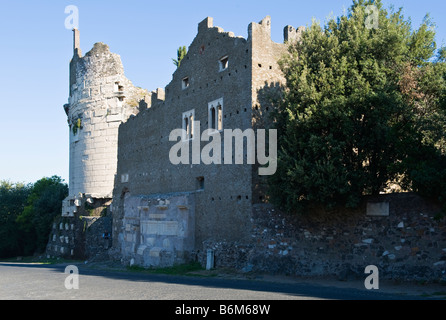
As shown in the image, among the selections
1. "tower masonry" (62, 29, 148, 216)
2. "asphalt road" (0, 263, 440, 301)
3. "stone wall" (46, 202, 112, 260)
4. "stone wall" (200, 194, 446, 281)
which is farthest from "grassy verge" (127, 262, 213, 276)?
"tower masonry" (62, 29, 148, 216)

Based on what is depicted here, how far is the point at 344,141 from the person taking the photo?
16.2 m

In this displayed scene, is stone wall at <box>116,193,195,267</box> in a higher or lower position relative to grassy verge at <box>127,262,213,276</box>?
higher

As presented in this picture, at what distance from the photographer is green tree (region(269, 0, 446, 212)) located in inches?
617

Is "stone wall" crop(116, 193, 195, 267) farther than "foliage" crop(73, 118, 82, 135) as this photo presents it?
No

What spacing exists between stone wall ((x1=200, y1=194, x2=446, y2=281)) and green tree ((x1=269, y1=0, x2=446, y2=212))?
934mm

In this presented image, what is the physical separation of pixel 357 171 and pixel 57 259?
101 feet

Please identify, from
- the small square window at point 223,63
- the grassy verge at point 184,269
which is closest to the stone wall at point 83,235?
the grassy verge at point 184,269

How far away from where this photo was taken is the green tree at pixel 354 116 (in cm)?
1566

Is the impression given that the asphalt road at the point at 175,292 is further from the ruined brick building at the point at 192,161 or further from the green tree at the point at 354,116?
the ruined brick building at the point at 192,161

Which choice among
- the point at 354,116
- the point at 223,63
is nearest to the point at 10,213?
the point at 223,63

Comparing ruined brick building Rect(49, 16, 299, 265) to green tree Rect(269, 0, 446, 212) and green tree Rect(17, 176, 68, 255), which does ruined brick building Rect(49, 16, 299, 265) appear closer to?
green tree Rect(269, 0, 446, 212)

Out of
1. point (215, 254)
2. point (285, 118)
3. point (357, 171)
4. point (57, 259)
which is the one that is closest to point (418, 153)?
point (357, 171)

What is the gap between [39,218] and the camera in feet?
153

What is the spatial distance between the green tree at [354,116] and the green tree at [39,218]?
1386 inches
